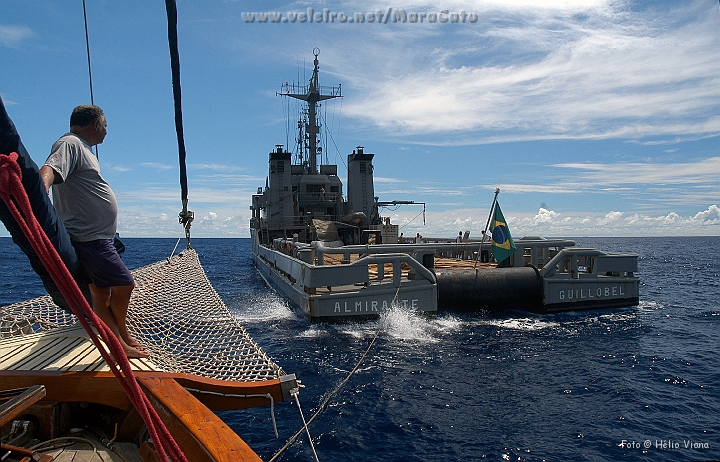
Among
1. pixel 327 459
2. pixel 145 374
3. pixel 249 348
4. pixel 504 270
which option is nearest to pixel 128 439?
pixel 145 374

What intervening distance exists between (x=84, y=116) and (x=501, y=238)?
436 inches

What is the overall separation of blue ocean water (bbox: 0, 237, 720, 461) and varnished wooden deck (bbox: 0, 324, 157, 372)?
2634 mm

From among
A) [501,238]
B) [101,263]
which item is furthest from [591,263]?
[101,263]

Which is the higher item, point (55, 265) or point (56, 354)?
point (55, 265)

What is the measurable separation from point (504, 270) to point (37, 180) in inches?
498

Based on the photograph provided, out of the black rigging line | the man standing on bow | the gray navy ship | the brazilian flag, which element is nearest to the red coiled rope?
the man standing on bow

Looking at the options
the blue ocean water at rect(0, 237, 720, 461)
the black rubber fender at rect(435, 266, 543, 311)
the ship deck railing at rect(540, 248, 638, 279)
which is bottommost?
the blue ocean water at rect(0, 237, 720, 461)

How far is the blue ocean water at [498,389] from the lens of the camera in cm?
573

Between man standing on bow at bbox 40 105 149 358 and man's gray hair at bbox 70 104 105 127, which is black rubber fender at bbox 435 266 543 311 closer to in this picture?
man standing on bow at bbox 40 105 149 358

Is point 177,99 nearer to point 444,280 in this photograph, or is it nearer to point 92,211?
point 92,211

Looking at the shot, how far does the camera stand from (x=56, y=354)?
348cm

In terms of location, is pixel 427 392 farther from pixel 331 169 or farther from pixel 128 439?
pixel 331 169

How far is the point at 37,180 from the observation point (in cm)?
227

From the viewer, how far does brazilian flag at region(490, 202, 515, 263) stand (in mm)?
12633
